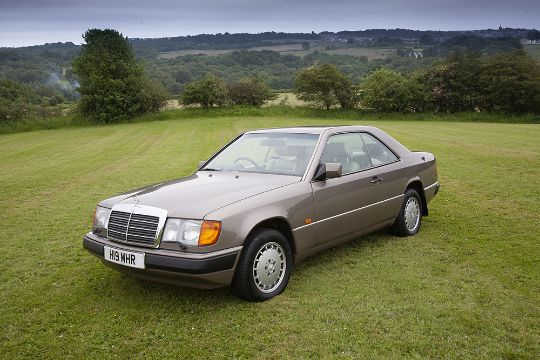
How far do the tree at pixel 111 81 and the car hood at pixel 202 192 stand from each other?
131ft

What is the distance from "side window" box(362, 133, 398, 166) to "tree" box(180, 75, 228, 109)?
4094cm

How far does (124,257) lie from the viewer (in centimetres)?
438

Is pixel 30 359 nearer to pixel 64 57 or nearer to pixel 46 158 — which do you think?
pixel 46 158

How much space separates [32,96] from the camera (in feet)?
186

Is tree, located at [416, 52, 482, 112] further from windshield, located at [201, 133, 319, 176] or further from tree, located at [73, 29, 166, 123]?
windshield, located at [201, 133, 319, 176]

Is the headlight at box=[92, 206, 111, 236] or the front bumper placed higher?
the headlight at box=[92, 206, 111, 236]

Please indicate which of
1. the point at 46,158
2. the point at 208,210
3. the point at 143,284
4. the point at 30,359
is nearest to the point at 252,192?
the point at 208,210

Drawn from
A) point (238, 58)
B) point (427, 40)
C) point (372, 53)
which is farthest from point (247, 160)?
point (427, 40)

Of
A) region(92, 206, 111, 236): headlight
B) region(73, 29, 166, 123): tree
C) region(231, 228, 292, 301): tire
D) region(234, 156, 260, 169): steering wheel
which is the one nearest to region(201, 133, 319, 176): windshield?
region(234, 156, 260, 169): steering wheel

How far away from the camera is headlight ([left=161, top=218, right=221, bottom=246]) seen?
4.16 meters

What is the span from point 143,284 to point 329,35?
173 meters

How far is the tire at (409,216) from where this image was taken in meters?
6.50

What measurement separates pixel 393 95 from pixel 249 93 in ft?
45.6

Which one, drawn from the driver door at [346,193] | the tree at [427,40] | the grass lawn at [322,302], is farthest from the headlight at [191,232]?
the tree at [427,40]
